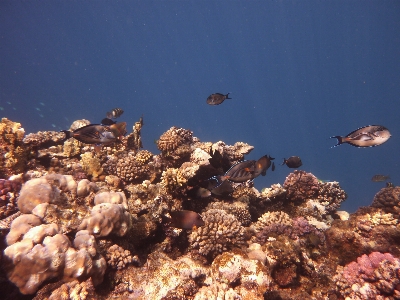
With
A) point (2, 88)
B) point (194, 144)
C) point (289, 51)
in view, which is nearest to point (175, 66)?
point (289, 51)

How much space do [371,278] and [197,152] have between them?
15.4ft

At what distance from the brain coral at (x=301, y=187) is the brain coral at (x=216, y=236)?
11.7 ft

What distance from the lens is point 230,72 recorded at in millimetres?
173750

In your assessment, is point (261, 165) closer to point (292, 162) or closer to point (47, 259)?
point (292, 162)

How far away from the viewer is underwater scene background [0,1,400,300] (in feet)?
12.7

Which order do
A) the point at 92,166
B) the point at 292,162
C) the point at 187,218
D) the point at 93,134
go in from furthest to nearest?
the point at 292,162 < the point at 92,166 < the point at 93,134 < the point at 187,218

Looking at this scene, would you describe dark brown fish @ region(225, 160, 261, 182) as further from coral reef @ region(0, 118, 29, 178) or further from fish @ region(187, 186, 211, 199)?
coral reef @ region(0, 118, 29, 178)

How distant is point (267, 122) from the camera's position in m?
158

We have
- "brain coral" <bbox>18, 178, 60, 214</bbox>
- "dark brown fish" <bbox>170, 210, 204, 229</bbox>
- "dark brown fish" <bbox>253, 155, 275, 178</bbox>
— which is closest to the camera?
"brain coral" <bbox>18, 178, 60, 214</bbox>

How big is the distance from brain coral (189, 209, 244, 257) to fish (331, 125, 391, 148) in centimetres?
261

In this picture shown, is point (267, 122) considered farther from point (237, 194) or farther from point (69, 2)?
point (237, 194)

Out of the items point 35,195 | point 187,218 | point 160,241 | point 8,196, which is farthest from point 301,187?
point 8,196

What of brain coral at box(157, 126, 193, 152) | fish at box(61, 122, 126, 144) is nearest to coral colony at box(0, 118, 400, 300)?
brain coral at box(157, 126, 193, 152)

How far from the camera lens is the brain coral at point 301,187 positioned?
754cm
